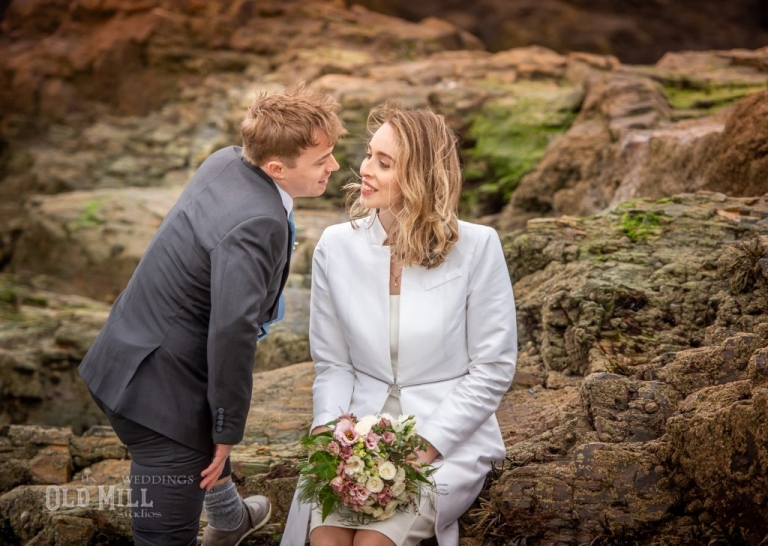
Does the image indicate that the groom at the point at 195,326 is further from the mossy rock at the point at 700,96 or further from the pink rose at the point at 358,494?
the mossy rock at the point at 700,96

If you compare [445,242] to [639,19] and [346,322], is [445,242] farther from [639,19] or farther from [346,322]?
[639,19]

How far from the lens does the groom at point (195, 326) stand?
3.48 m

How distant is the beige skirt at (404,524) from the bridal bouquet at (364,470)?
0.10ft

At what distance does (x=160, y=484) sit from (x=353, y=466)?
33.4 inches

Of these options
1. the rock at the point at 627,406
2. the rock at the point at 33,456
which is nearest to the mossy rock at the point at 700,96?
the rock at the point at 627,406

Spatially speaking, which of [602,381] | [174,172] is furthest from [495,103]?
[602,381]

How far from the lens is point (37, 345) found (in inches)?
323

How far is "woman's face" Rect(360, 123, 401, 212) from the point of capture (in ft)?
12.7

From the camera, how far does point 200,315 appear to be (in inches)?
141

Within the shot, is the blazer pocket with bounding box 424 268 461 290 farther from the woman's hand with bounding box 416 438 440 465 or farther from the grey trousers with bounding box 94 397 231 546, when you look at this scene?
the grey trousers with bounding box 94 397 231 546

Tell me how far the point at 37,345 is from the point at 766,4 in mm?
17705

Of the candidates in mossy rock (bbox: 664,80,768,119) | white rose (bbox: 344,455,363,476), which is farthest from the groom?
mossy rock (bbox: 664,80,768,119)

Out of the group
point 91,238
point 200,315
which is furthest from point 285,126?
point 91,238

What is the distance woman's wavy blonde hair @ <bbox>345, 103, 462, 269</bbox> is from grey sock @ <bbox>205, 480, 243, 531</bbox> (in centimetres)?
137
